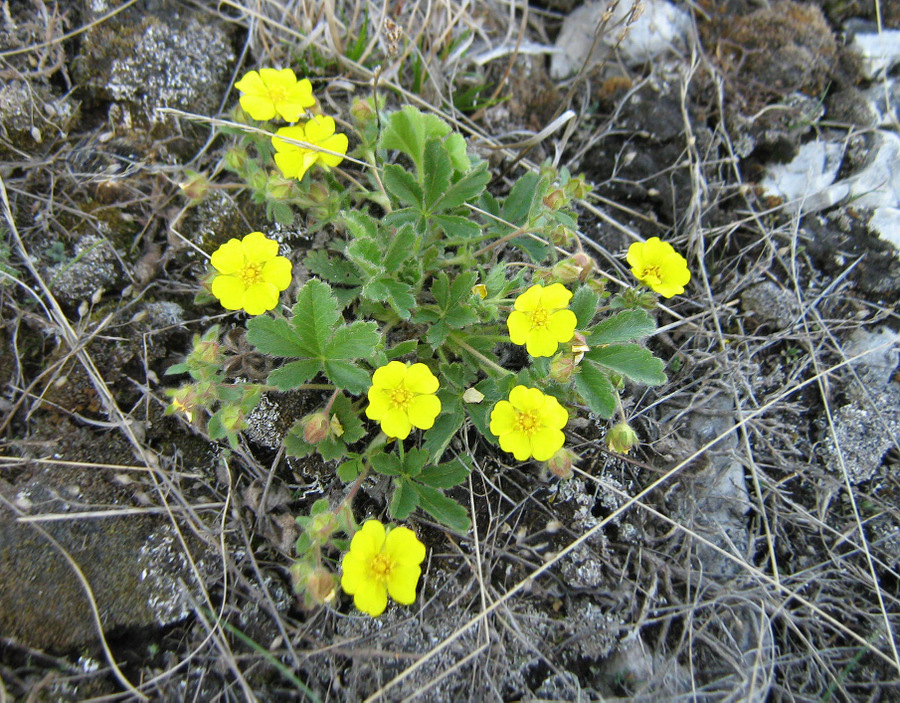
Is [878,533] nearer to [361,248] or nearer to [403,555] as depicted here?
[403,555]

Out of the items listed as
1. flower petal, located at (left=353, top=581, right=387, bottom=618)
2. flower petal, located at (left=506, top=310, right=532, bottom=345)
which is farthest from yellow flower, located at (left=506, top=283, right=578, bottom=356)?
flower petal, located at (left=353, top=581, right=387, bottom=618)

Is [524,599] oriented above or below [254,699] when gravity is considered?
above

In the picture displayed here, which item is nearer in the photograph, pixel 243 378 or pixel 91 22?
pixel 243 378

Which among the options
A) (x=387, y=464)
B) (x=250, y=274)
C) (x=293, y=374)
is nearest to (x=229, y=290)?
(x=250, y=274)

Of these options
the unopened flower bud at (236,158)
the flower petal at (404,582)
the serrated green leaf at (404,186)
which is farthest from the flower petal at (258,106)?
the flower petal at (404,582)

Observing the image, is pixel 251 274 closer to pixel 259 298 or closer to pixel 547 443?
pixel 259 298

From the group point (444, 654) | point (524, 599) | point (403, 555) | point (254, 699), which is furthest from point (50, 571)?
point (524, 599)
